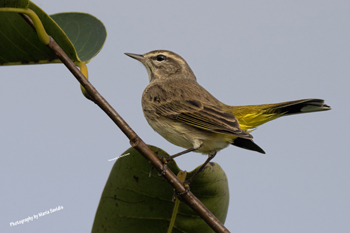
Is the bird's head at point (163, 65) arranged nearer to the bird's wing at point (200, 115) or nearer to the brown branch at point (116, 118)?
the bird's wing at point (200, 115)

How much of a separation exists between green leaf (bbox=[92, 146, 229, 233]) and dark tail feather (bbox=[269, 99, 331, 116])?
79 cm

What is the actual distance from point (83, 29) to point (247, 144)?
1.62 metres

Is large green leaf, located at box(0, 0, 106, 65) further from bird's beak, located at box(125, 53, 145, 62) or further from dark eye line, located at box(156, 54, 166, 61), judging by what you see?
dark eye line, located at box(156, 54, 166, 61)

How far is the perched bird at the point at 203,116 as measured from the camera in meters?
3.24

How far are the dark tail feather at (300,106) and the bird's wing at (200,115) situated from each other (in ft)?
1.28

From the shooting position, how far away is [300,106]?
3246mm

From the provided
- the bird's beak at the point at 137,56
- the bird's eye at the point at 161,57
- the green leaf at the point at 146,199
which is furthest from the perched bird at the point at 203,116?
the bird's eye at the point at 161,57

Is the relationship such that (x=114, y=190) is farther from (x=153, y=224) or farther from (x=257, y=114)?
(x=257, y=114)

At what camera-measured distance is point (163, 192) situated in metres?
2.86

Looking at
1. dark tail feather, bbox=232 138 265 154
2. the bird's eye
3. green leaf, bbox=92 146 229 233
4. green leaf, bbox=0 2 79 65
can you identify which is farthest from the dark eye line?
green leaf, bbox=0 2 79 65

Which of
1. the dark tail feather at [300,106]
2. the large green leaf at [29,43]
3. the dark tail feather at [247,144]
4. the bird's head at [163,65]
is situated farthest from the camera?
the bird's head at [163,65]

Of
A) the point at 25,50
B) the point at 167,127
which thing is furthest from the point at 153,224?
the point at 25,50

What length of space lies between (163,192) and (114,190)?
0.36 meters

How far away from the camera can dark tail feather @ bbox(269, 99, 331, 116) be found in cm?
315
